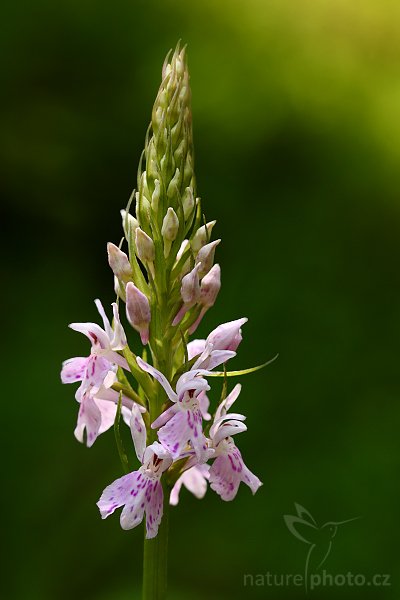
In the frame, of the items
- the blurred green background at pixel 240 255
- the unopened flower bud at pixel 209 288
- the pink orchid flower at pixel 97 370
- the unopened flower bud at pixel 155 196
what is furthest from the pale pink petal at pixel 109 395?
the blurred green background at pixel 240 255

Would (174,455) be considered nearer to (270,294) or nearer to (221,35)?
(270,294)

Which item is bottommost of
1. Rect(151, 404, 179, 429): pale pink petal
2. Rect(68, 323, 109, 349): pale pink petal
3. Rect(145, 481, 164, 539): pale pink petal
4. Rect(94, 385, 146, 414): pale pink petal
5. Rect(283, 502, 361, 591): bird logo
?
Rect(283, 502, 361, 591): bird logo

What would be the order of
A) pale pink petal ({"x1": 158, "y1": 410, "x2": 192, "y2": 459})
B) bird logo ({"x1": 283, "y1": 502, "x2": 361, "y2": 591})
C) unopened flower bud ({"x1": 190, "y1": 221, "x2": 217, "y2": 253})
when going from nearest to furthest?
pale pink petal ({"x1": 158, "y1": 410, "x2": 192, "y2": 459}), unopened flower bud ({"x1": 190, "y1": 221, "x2": 217, "y2": 253}), bird logo ({"x1": 283, "y1": 502, "x2": 361, "y2": 591})

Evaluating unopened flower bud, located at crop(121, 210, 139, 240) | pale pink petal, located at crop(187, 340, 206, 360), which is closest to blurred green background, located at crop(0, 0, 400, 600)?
pale pink petal, located at crop(187, 340, 206, 360)

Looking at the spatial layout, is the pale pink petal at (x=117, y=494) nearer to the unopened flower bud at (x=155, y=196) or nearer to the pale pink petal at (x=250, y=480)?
the pale pink petal at (x=250, y=480)

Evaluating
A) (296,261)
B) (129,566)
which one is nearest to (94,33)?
(296,261)

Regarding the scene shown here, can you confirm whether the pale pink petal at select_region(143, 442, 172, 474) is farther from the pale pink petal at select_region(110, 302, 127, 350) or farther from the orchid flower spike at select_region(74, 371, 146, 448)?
the pale pink petal at select_region(110, 302, 127, 350)

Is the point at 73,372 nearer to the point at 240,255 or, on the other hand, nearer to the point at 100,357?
the point at 100,357
